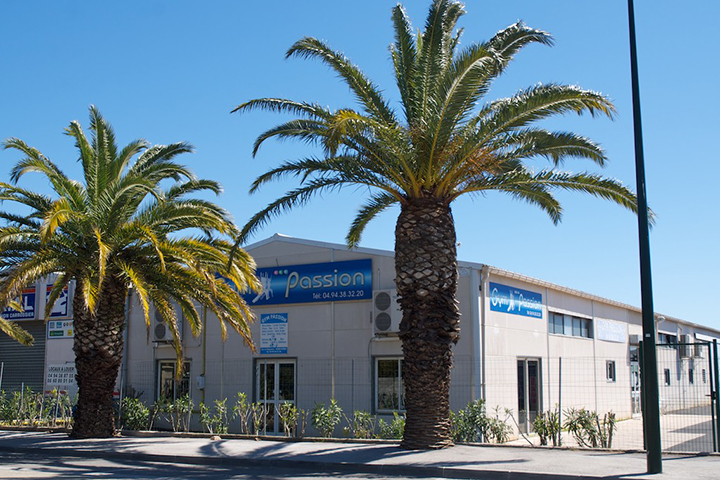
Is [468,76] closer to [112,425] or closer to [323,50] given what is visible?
[323,50]

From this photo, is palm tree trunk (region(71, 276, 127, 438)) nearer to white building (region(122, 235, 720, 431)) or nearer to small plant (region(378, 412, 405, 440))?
white building (region(122, 235, 720, 431))

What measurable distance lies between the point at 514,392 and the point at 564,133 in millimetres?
8937

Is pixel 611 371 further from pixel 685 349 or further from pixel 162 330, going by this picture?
pixel 162 330

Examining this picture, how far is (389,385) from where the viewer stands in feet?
66.0

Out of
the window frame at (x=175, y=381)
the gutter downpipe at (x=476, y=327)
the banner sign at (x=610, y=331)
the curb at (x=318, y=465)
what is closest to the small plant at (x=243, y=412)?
the window frame at (x=175, y=381)

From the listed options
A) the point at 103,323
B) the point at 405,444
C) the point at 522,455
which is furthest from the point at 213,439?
the point at 522,455

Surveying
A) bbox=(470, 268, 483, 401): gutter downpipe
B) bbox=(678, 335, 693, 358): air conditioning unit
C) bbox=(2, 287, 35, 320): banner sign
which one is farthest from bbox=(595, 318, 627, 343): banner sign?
bbox=(2, 287, 35, 320): banner sign

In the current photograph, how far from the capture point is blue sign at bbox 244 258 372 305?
20.9 m

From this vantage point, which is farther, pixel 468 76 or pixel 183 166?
pixel 183 166

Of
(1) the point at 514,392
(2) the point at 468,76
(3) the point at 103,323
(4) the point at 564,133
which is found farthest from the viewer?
(1) the point at 514,392

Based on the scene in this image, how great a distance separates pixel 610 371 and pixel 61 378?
2053cm

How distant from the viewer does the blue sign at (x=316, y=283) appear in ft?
68.5

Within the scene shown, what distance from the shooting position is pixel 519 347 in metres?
21.4

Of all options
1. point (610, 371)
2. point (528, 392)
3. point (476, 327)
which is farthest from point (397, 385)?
point (610, 371)
